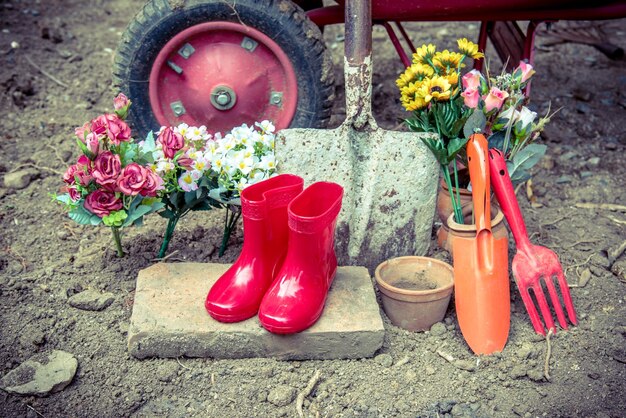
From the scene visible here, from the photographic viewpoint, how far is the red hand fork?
205 cm

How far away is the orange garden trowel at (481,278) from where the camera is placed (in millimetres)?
2008

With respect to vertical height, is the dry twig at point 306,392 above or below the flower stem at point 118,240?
below

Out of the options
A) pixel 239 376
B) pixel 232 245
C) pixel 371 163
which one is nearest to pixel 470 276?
pixel 371 163

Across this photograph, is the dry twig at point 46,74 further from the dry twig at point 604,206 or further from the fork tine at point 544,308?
the fork tine at point 544,308

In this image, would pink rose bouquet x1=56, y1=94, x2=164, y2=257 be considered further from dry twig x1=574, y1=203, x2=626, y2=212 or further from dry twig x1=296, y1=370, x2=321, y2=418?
dry twig x1=574, y1=203, x2=626, y2=212

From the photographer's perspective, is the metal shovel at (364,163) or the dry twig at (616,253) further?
the dry twig at (616,253)

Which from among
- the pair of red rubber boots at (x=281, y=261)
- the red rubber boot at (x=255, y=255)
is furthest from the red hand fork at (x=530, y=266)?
the red rubber boot at (x=255, y=255)

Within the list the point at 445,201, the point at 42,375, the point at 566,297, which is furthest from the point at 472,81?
the point at 42,375

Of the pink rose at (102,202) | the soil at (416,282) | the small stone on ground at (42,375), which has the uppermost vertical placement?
the pink rose at (102,202)

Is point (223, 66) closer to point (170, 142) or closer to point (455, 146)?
point (170, 142)

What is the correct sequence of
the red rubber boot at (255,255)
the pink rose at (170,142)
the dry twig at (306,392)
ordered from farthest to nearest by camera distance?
the pink rose at (170,142) < the red rubber boot at (255,255) < the dry twig at (306,392)

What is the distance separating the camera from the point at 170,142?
2.14 metres

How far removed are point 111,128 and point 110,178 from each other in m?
0.14

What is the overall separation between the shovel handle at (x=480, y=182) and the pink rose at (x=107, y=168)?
1030 millimetres
